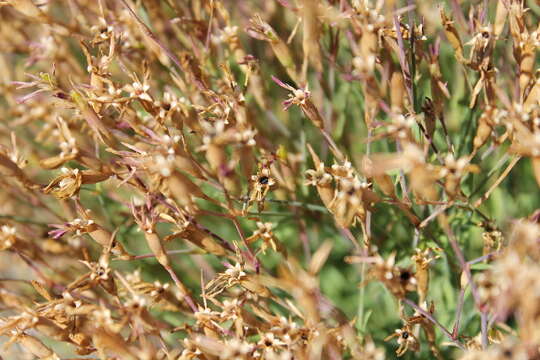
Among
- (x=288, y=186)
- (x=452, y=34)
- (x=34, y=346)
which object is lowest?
Result: (x=34, y=346)

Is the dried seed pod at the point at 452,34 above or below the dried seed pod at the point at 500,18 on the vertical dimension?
below

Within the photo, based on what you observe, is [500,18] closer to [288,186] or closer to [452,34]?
[452,34]

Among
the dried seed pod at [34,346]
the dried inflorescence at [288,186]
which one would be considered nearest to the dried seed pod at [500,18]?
the dried inflorescence at [288,186]

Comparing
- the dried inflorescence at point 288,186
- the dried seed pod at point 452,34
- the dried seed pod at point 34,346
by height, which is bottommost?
the dried seed pod at point 34,346

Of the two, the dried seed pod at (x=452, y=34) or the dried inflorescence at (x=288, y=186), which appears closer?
the dried inflorescence at (x=288, y=186)

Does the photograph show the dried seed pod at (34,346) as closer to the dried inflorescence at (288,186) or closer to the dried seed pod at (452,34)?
the dried inflorescence at (288,186)

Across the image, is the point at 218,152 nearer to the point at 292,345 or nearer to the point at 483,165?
the point at 292,345

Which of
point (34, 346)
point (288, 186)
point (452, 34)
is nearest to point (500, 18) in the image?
point (452, 34)

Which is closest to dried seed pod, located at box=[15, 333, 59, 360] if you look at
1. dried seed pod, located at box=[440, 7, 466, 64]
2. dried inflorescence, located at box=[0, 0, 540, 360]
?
dried inflorescence, located at box=[0, 0, 540, 360]

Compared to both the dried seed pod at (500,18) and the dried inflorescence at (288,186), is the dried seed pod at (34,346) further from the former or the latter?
the dried seed pod at (500,18)
